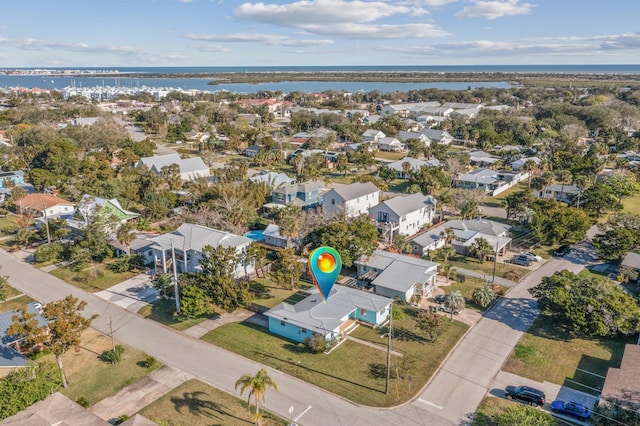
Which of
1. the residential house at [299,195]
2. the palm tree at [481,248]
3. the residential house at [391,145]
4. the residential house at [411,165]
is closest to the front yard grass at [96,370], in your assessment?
the palm tree at [481,248]

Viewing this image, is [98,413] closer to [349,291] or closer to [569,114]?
[349,291]

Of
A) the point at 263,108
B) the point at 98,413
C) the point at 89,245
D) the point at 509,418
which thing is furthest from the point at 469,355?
the point at 263,108

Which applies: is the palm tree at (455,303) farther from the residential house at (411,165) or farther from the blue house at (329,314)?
the residential house at (411,165)

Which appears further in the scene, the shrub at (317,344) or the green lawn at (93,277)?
the green lawn at (93,277)

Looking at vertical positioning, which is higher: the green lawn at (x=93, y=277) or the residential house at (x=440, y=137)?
the residential house at (x=440, y=137)

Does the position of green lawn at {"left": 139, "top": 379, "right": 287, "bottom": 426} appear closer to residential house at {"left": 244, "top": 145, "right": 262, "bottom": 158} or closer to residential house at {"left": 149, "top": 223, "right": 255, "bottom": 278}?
residential house at {"left": 149, "top": 223, "right": 255, "bottom": 278}

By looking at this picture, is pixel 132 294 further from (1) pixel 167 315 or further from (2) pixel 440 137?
Result: (2) pixel 440 137

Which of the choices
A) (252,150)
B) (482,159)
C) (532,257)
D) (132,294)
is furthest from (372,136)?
(132,294)
